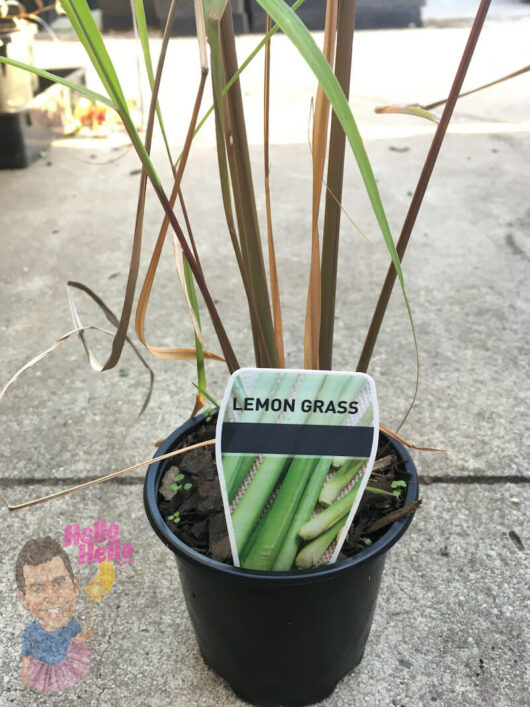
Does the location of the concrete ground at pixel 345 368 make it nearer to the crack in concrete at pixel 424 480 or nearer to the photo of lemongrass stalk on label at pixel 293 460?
the crack in concrete at pixel 424 480

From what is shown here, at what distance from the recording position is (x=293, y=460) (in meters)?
0.70

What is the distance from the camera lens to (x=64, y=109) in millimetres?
3059

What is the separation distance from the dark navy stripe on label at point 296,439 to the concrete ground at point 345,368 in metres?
0.40

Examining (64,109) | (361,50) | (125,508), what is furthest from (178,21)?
(125,508)

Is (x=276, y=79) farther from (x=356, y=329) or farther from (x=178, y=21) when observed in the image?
(x=356, y=329)

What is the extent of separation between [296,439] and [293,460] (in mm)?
25

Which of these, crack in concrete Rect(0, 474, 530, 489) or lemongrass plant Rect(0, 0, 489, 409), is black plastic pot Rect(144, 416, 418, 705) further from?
crack in concrete Rect(0, 474, 530, 489)

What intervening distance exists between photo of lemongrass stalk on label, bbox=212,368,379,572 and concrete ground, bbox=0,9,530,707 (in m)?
0.29

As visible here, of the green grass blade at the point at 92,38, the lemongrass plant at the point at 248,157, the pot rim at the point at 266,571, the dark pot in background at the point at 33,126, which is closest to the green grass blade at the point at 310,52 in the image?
the lemongrass plant at the point at 248,157

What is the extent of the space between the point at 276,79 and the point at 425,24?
2458mm

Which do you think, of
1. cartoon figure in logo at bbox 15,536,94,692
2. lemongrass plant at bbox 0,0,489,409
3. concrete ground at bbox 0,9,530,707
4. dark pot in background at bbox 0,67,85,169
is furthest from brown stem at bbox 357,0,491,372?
dark pot in background at bbox 0,67,85,169

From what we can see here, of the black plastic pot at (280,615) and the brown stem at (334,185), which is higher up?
the brown stem at (334,185)

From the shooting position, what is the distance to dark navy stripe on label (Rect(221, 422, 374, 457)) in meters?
0.69

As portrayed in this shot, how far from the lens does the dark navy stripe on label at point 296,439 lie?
687 mm
